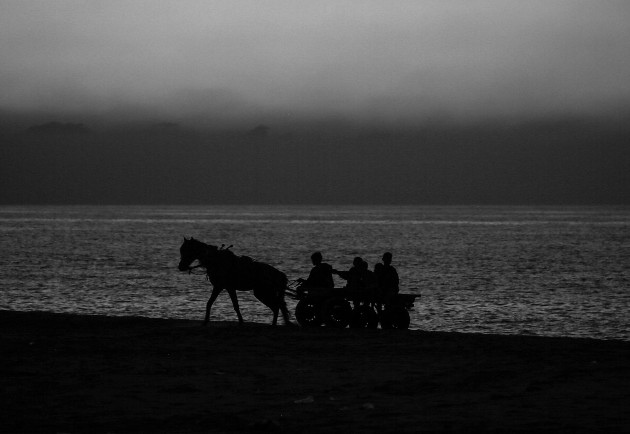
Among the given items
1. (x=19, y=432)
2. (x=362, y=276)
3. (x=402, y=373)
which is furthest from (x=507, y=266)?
(x=19, y=432)

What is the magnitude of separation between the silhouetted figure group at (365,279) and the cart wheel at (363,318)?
20 cm

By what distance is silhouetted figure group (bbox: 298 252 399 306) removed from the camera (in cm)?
2012

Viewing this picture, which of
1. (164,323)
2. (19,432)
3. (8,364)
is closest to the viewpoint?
(19,432)

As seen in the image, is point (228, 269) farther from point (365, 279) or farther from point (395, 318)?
point (395, 318)

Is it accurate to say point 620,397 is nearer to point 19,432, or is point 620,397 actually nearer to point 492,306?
point 19,432

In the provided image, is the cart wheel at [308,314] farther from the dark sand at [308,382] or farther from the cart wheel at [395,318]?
the cart wheel at [395,318]

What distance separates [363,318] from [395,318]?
0.73m

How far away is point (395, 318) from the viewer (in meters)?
20.7

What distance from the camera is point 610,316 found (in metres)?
32.0

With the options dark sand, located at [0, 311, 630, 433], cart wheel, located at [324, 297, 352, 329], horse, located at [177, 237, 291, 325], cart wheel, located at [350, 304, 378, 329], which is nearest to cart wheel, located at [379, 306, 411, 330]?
cart wheel, located at [350, 304, 378, 329]

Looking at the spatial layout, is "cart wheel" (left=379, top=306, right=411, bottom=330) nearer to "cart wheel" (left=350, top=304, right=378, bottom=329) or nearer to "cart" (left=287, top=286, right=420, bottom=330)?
"cart" (left=287, top=286, right=420, bottom=330)

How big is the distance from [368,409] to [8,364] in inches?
265

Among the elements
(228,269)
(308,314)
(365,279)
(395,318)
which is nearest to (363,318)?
(395,318)

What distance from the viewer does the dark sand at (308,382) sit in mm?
10641
